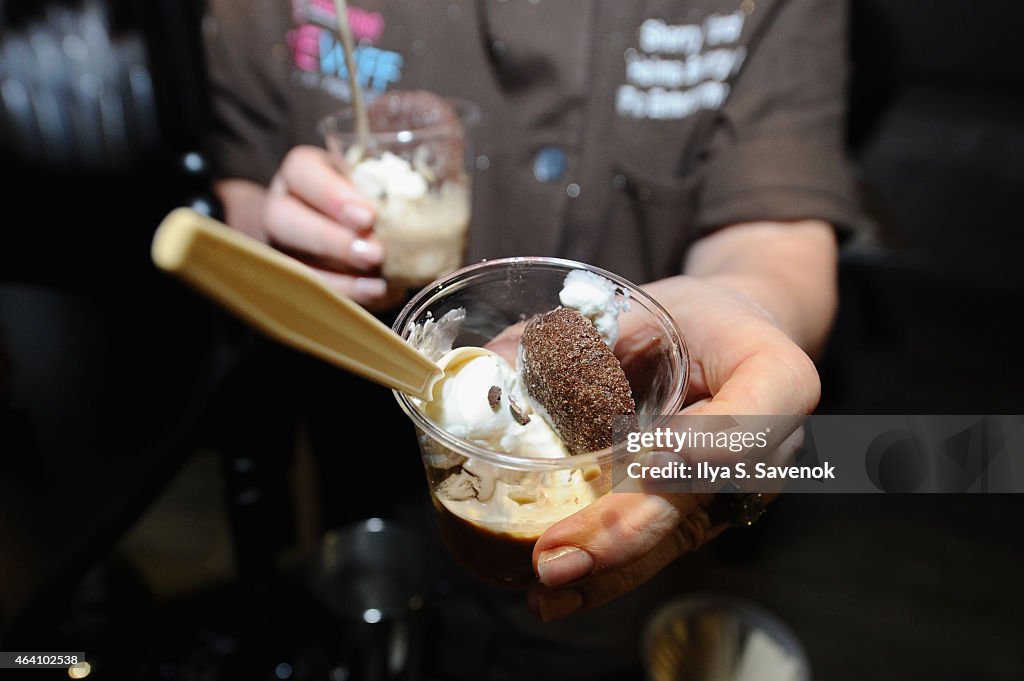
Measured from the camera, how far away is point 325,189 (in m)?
1.03

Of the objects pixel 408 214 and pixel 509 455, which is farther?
pixel 408 214

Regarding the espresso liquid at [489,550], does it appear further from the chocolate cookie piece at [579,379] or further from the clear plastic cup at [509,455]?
the chocolate cookie piece at [579,379]

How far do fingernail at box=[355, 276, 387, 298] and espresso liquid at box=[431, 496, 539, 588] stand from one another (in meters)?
0.41

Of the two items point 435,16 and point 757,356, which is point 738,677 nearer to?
point 757,356

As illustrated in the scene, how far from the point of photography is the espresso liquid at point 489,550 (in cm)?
68

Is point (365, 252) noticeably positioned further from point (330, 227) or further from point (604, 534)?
point (604, 534)

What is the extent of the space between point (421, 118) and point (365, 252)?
0.70 feet

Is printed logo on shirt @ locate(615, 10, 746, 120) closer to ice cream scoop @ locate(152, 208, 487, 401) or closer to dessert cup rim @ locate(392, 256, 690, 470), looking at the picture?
dessert cup rim @ locate(392, 256, 690, 470)

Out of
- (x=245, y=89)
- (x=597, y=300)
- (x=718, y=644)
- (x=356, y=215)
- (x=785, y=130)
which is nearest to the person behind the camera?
(x=597, y=300)

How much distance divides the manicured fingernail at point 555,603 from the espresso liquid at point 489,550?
0.02 m

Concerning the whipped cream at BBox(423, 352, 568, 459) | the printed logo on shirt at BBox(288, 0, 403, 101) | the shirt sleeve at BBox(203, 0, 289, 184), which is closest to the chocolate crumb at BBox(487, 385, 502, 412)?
the whipped cream at BBox(423, 352, 568, 459)

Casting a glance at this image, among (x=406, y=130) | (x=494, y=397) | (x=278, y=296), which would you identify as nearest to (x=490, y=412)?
(x=494, y=397)

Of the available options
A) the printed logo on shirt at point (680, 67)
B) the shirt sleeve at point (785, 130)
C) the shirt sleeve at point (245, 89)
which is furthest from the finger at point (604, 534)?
the shirt sleeve at point (245, 89)

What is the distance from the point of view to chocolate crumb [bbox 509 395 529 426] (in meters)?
0.70
